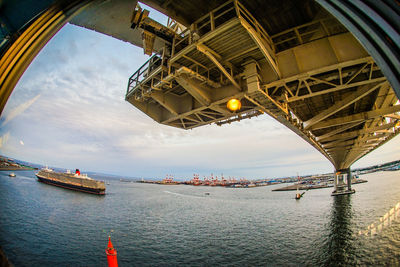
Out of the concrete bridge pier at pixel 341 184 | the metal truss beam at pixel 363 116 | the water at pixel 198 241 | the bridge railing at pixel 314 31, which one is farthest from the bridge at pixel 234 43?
the concrete bridge pier at pixel 341 184

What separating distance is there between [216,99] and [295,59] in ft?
12.3

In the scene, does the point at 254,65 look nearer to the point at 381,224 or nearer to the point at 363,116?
the point at 363,116

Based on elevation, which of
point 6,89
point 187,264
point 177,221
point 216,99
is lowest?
point 177,221

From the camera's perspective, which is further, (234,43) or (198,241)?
(198,241)

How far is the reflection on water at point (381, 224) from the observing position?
17220 mm

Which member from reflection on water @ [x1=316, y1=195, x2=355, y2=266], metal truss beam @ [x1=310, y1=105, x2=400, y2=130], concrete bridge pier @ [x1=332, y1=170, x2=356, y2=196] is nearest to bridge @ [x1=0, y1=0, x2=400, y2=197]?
metal truss beam @ [x1=310, y1=105, x2=400, y2=130]

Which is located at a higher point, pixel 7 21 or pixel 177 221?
pixel 7 21

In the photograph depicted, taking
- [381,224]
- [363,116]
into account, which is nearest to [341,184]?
[381,224]

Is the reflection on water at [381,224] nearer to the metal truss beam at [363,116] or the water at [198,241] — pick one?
the water at [198,241]

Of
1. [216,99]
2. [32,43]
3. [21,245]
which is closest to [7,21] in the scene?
[32,43]

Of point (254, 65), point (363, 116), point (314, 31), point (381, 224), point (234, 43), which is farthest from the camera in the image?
point (381, 224)

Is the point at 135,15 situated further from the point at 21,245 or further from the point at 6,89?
the point at 21,245

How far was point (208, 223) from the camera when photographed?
23.8 meters

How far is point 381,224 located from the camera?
1959 centimetres
